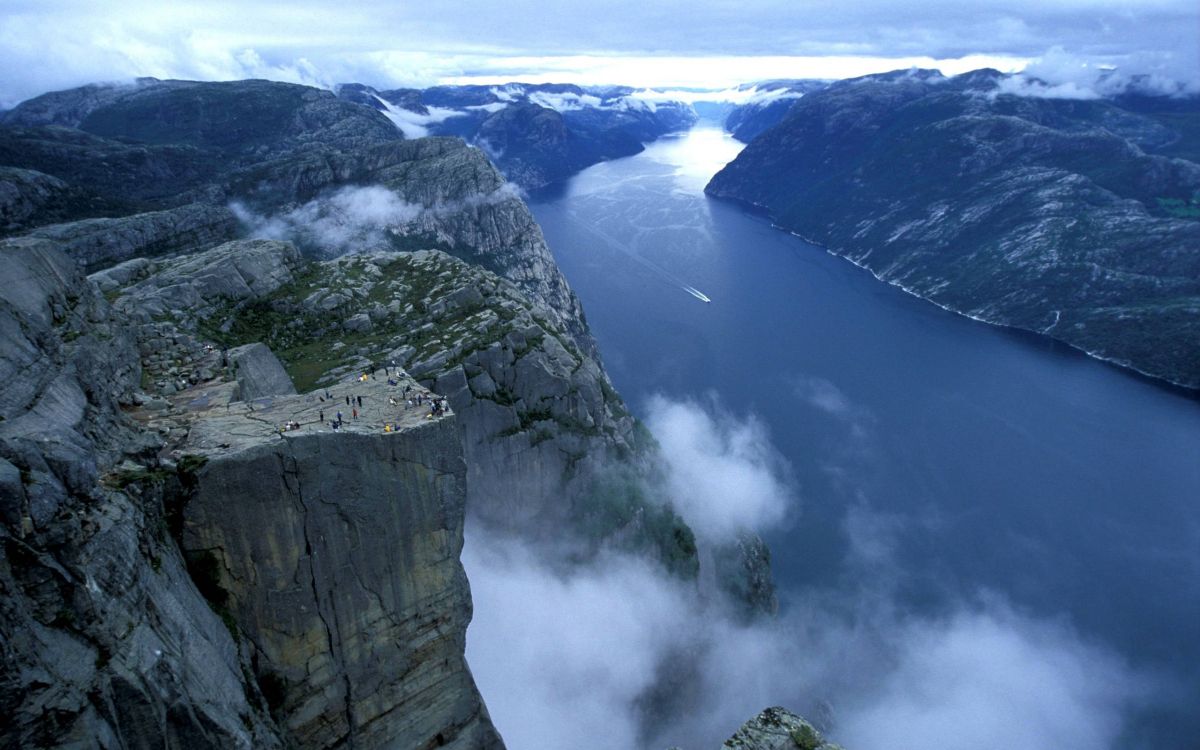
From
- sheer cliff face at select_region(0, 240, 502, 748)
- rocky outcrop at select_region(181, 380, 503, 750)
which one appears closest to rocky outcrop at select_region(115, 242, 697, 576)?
sheer cliff face at select_region(0, 240, 502, 748)

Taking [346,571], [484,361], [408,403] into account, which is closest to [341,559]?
[346,571]

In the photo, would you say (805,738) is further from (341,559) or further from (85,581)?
(85,581)

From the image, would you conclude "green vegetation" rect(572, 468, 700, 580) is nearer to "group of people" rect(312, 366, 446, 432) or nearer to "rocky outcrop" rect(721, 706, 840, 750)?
"group of people" rect(312, 366, 446, 432)

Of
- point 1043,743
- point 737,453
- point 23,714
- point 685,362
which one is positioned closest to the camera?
point 23,714

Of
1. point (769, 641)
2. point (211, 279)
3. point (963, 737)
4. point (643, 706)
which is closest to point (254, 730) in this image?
point (211, 279)

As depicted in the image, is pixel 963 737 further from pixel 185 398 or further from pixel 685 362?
pixel 685 362
